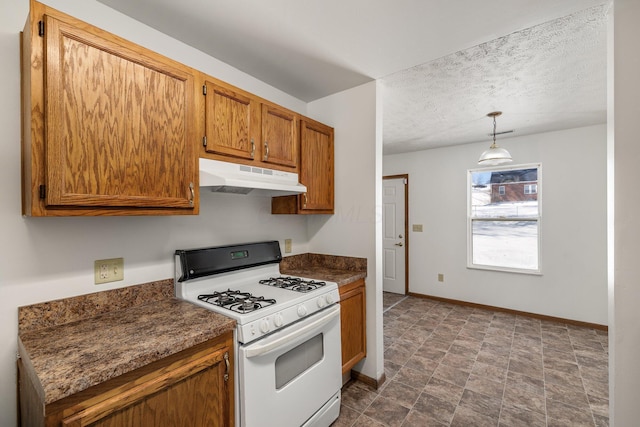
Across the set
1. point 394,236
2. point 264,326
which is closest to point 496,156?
point 394,236

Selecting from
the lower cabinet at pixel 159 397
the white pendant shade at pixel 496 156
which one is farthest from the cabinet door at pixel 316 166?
the white pendant shade at pixel 496 156

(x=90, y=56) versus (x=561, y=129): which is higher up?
(x=561, y=129)

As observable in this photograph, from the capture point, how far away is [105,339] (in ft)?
3.70

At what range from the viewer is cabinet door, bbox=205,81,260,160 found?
1628mm

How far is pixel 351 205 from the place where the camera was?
7.98 feet

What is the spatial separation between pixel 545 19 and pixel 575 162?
8.92 ft

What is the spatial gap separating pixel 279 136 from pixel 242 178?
49 centimetres

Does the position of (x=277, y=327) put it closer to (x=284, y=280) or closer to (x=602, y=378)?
(x=284, y=280)

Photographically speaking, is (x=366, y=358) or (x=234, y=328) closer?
(x=234, y=328)

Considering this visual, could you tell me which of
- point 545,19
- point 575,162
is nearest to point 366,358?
point 545,19

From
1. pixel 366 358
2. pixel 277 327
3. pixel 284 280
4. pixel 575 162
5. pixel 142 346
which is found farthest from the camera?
pixel 575 162

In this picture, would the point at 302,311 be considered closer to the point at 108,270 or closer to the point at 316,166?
the point at 108,270

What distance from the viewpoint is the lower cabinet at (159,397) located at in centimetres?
90

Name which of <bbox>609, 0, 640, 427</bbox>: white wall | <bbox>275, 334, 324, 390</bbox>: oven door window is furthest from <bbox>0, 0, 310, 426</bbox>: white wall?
<bbox>609, 0, 640, 427</bbox>: white wall
